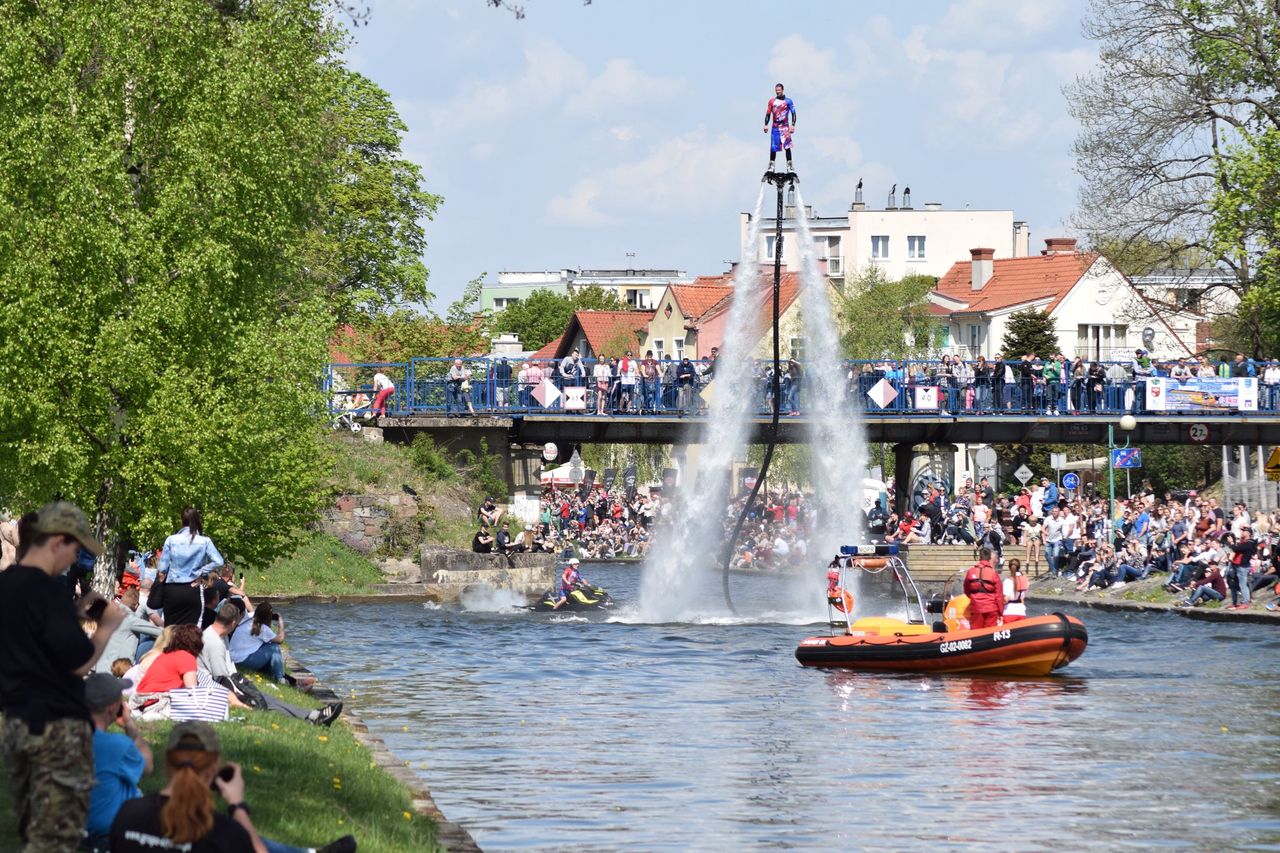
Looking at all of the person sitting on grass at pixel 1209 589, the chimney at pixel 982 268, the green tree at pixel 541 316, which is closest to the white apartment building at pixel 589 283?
the green tree at pixel 541 316

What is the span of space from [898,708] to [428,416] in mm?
28931

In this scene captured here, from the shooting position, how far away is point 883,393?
5197 cm

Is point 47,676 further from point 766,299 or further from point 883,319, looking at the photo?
point 883,319

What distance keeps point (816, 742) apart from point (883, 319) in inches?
2608

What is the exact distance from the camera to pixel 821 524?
4631cm

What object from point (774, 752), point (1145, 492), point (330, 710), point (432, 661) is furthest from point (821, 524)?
point (330, 710)

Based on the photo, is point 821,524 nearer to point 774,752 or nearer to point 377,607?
point 377,607

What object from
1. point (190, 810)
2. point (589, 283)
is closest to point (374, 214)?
point (190, 810)

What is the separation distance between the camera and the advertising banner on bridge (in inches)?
2015

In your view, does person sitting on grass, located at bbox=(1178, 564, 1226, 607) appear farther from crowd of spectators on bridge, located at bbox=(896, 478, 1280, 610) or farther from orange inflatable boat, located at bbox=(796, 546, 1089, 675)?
orange inflatable boat, located at bbox=(796, 546, 1089, 675)

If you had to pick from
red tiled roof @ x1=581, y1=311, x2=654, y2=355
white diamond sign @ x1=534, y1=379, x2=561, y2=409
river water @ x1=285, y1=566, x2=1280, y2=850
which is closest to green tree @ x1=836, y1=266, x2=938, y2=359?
red tiled roof @ x1=581, y1=311, x2=654, y2=355

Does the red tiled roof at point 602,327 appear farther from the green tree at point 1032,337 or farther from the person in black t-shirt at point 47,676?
the person in black t-shirt at point 47,676

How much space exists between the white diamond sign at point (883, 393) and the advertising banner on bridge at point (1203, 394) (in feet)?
22.6

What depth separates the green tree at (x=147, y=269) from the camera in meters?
28.0
